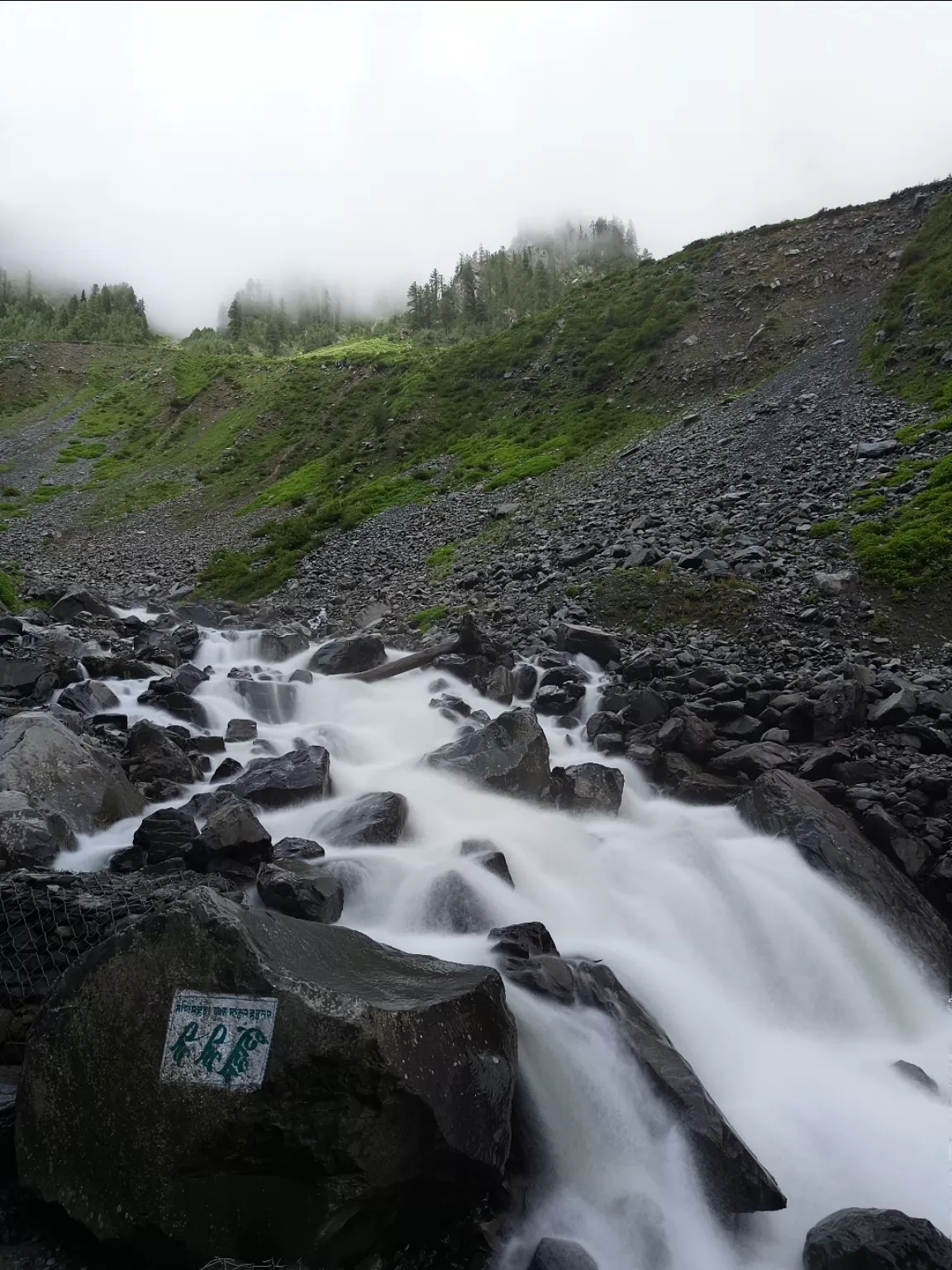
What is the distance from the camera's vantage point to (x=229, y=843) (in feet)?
26.0

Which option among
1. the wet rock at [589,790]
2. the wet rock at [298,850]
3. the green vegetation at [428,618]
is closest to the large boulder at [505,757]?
the wet rock at [589,790]

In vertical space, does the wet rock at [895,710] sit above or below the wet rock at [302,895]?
above

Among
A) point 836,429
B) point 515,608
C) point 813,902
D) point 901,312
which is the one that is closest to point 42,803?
point 813,902

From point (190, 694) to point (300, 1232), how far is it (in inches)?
441

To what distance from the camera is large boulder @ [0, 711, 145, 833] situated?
852cm

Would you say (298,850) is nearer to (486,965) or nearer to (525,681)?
(486,965)

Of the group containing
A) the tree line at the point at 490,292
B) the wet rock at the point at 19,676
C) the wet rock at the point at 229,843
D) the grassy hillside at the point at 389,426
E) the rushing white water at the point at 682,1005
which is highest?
the tree line at the point at 490,292

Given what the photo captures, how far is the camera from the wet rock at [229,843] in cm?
790

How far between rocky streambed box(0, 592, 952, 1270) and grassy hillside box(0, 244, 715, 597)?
1805 centimetres

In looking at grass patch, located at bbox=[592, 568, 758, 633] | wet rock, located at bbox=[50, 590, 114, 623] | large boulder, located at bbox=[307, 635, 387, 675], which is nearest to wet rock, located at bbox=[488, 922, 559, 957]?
grass patch, located at bbox=[592, 568, 758, 633]

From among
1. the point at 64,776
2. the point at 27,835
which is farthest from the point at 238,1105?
the point at 64,776

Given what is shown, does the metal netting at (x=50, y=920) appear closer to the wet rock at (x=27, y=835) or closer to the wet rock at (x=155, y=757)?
the wet rock at (x=27, y=835)

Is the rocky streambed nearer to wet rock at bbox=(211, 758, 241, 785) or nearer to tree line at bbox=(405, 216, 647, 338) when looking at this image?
wet rock at bbox=(211, 758, 241, 785)

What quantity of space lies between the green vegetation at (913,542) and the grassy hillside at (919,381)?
0.05 feet
